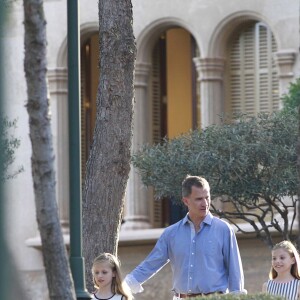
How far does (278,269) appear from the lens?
11.9 meters

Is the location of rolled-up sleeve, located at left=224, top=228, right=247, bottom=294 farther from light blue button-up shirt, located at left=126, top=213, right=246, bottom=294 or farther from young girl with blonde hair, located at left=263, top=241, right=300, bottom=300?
young girl with blonde hair, located at left=263, top=241, right=300, bottom=300

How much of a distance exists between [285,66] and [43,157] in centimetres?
1544

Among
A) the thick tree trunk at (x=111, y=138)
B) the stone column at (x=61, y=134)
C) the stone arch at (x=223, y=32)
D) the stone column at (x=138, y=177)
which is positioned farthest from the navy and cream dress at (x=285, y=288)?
the stone column at (x=61, y=134)

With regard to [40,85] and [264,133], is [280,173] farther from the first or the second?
[40,85]

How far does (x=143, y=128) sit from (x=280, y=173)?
811 cm

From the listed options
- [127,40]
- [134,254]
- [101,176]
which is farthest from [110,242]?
[134,254]

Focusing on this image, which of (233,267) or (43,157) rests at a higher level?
(43,157)

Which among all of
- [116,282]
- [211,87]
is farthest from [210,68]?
[116,282]

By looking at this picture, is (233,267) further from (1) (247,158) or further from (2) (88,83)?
(2) (88,83)

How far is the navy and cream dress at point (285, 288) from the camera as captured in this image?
11719mm

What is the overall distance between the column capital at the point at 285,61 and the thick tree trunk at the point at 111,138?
9842 mm

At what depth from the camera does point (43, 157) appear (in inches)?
346

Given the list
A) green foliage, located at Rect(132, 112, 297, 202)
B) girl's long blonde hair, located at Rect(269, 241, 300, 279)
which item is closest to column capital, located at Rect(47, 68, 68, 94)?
green foliage, located at Rect(132, 112, 297, 202)

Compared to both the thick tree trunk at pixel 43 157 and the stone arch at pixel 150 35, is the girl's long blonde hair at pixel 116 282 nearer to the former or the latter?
the thick tree trunk at pixel 43 157
